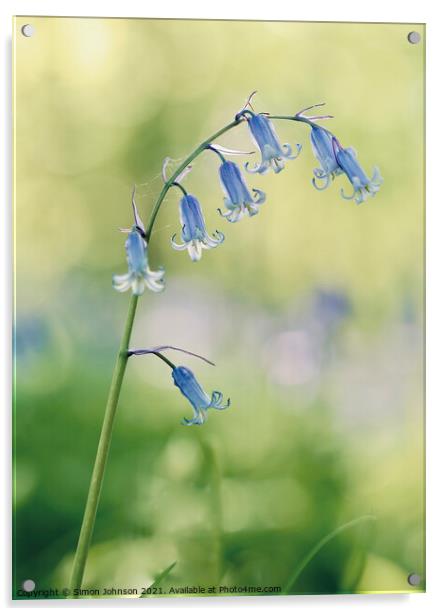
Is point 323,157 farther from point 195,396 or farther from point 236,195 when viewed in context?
point 195,396

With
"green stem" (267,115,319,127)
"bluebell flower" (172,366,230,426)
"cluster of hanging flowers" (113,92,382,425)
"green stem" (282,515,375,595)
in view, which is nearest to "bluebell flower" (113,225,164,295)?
"cluster of hanging flowers" (113,92,382,425)

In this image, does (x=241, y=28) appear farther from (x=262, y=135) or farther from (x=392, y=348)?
(x=392, y=348)

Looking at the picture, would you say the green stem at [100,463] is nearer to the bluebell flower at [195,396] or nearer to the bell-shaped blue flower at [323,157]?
the bluebell flower at [195,396]

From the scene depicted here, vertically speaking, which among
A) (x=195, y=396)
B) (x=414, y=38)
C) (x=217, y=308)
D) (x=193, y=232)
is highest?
(x=414, y=38)

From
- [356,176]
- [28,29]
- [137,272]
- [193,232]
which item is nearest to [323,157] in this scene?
[356,176]

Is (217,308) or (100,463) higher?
(217,308)

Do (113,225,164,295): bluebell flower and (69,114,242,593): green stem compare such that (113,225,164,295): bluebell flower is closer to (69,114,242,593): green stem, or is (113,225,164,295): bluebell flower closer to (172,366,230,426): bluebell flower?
(69,114,242,593): green stem

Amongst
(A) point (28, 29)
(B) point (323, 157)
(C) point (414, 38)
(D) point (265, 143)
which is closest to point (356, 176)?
(B) point (323, 157)
